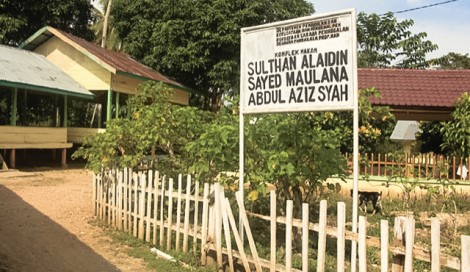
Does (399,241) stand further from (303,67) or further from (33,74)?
(33,74)

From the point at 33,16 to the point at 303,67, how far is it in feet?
75.5

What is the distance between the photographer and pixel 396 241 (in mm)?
3377

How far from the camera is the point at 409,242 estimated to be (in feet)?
10.6

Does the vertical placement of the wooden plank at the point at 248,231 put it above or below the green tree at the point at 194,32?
below

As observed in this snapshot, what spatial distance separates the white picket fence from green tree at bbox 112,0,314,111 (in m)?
15.2

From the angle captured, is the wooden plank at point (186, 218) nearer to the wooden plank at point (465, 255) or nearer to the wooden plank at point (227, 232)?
the wooden plank at point (227, 232)

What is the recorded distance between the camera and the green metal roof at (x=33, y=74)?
13.8 meters

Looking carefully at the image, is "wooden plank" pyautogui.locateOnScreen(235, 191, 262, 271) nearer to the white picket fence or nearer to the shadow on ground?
the white picket fence

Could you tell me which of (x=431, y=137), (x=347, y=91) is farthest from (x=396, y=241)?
(x=431, y=137)

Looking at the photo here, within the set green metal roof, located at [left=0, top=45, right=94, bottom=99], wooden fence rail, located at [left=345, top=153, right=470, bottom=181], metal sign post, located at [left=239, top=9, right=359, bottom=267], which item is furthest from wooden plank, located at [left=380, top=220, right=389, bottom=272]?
green metal roof, located at [left=0, top=45, right=94, bottom=99]

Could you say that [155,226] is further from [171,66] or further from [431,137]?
[171,66]

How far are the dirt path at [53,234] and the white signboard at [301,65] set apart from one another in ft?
8.25

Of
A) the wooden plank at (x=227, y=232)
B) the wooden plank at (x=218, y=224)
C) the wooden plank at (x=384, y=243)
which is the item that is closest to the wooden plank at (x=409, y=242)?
the wooden plank at (x=384, y=243)

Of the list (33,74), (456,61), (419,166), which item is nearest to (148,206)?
(419,166)
